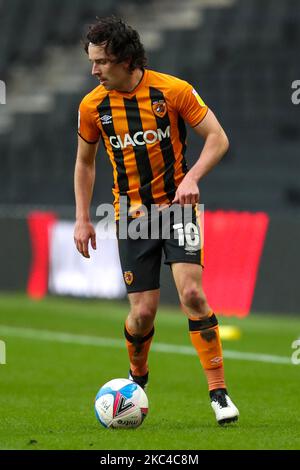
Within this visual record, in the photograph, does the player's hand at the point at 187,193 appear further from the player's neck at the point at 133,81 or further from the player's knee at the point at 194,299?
the player's neck at the point at 133,81

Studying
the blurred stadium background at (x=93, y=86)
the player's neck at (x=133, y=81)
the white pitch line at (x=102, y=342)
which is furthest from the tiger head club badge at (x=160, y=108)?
the blurred stadium background at (x=93, y=86)

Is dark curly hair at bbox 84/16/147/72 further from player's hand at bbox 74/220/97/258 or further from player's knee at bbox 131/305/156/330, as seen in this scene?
player's knee at bbox 131/305/156/330

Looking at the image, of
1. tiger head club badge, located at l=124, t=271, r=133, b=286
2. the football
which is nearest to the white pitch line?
tiger head club badge, located at l=124, t=271, r=133, b=286

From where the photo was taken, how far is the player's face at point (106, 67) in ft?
21.7

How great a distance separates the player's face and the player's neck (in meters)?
0.07

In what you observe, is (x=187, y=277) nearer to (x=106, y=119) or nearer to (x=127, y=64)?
(x=106, y=119)

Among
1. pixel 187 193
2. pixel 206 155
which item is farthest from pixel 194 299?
pixel 206 155

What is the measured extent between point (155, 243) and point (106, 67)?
1020 mm

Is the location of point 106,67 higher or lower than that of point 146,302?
higher

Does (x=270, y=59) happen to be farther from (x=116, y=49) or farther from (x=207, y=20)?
(x=116, y=49)

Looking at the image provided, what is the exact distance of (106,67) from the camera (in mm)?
6645

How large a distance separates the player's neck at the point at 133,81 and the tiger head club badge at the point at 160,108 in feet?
0.57
